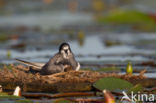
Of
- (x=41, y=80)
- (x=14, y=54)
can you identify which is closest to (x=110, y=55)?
(x=14, y=54)

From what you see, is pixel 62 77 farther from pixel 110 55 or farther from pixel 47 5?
pixel 47 5

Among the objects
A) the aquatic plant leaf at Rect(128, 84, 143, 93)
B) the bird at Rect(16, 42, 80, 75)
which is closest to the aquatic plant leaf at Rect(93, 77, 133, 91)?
the aquatic plant leaf at Rect(128, 84, 143, 93)

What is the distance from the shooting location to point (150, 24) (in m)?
24.7

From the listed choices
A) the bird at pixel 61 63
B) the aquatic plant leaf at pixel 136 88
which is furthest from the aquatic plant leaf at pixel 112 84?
the bird at pixel 61 63

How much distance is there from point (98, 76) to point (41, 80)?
1.02 meters

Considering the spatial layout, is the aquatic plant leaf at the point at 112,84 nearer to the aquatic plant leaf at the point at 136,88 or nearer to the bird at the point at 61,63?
the aquatic plant leaf at the point at 136,88

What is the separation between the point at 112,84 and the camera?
290 inches

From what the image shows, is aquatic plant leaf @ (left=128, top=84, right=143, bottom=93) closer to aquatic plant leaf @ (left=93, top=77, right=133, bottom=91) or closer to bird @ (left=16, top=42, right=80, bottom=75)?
aquatic plant leaf @ (left=93, top=77, right=133, bottom=91)

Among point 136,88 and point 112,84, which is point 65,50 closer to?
point 112,84

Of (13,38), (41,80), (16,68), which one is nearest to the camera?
(41,80)

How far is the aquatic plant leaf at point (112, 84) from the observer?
7240mm

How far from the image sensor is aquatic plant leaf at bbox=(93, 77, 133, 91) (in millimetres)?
7240

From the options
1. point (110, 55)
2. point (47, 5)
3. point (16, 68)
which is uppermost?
point (47, 5)

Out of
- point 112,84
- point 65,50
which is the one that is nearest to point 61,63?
point 65,50
